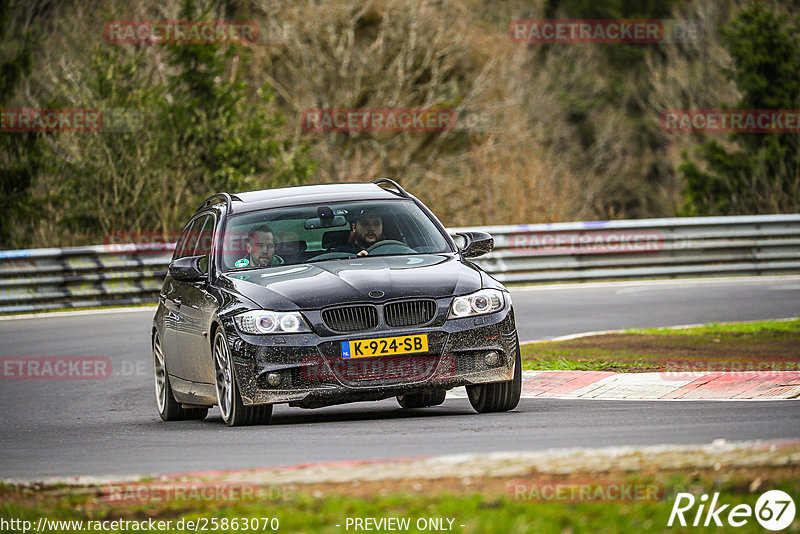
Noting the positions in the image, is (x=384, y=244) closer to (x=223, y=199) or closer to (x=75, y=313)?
(x=223, y=199)

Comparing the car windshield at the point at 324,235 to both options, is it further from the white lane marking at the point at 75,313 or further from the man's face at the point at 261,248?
the white lane marking at the point at 75,313

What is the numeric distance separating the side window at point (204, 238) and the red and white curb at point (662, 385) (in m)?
2.45

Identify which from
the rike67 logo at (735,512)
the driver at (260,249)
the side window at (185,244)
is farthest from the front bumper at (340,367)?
the rike67 logo at (735,512)

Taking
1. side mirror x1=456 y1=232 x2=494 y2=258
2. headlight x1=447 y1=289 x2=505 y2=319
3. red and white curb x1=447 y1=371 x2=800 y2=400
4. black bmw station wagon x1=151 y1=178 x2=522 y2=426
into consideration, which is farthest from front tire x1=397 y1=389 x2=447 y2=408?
headlight x1=447 y1=289 x2=505 y2=319

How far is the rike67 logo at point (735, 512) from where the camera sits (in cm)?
515

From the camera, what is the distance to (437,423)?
9.12 m

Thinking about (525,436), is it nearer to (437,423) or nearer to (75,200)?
(437,423)

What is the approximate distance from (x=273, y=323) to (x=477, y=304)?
1371mm

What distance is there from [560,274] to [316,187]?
546 inches

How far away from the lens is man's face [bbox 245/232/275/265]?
10406 millimetres

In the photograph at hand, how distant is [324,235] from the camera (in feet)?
34.7

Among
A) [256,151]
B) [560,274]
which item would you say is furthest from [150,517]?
[256,151]

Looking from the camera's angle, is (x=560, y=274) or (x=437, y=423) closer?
(x=437, y=423)

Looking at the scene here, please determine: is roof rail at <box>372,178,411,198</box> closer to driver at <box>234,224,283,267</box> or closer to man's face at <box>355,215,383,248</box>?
man's face at <box>355,215,383,248</box>
